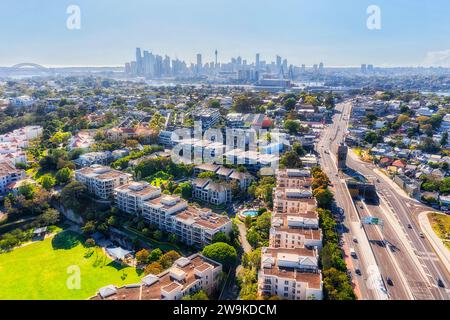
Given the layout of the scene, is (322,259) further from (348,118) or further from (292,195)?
(348,118)

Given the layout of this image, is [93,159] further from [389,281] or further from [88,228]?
[389,281]

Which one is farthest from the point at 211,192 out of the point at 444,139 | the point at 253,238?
the point at 444,139

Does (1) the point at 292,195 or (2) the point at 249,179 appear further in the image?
(2) the point at 249,179

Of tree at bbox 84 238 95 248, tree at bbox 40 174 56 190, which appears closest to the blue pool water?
tree at bbox 84 238 95 248

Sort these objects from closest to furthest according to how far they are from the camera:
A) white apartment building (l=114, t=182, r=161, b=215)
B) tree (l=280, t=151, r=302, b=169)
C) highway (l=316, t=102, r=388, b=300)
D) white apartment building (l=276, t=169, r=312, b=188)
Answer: highway (l=316, t=102, r=388, b=300) → white apartment building (l=114, t=182, r=161, b=215) → white apartment building (l=276, t=169, r=312, b=188) → tree (l=280, t=151, r=302, b=169)

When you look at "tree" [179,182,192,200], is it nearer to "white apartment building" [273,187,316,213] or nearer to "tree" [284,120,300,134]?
"white apartment building" [273,187,316,213]
